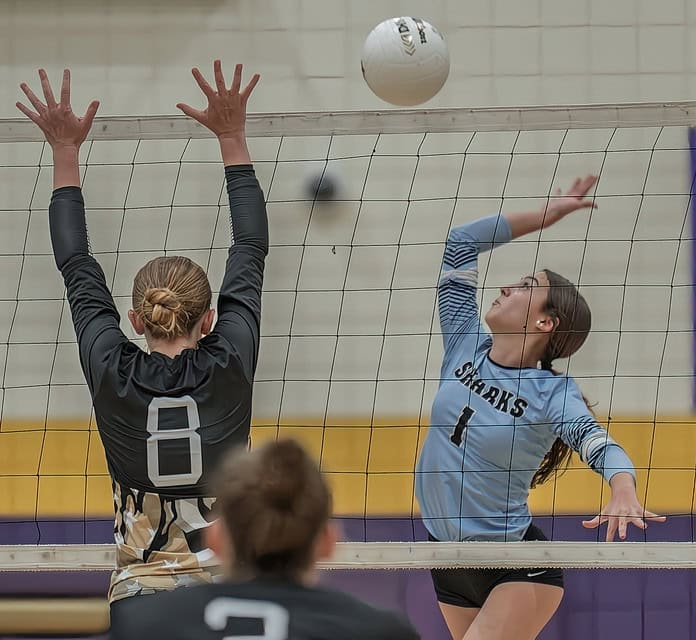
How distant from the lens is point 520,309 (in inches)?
129

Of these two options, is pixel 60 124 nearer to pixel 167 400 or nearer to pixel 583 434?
pixel 167 400

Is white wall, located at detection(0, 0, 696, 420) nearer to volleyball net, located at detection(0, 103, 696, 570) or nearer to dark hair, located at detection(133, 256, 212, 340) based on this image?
volleyball net, located at detection(0, 103, 696, 570)

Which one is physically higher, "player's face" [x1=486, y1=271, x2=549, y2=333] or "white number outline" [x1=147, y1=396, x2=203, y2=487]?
"player's face" [x1=486, y1=271, x2=549, y2=333]

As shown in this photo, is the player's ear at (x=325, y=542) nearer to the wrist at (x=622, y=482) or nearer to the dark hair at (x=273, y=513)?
the dark hair at (x=273, y=513)

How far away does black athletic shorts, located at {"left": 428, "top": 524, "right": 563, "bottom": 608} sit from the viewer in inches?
123

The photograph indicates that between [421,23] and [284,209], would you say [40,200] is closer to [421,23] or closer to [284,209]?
[284,209]

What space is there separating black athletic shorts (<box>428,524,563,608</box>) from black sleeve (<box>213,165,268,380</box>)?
123cm

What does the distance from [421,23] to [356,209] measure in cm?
134

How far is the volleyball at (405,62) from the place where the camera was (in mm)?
3193

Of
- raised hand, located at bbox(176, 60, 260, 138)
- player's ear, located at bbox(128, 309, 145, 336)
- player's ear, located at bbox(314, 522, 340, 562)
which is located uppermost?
raised hand, located at bbox(176, 60, 260, 138)

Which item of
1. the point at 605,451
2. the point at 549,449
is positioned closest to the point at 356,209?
the point at 549,449

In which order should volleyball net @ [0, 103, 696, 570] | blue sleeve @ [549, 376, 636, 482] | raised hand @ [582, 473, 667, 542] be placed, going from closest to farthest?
raised hand @ [582, 473, 667, 542], blue sleeve @ [549, 376, 636, 482], volleyball net @ [0, 103, 696, 570]

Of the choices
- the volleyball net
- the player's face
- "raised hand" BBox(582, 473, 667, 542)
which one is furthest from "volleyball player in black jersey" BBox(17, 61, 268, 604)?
the volleyball net

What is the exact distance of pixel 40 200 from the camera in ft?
15.2
